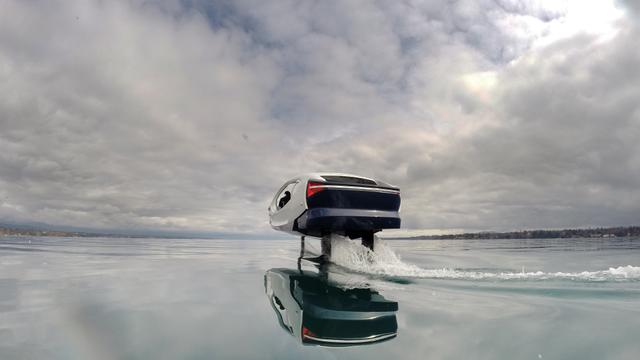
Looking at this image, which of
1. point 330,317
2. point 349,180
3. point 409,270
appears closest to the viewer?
point 330,317

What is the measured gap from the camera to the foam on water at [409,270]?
A: 20.0 ft

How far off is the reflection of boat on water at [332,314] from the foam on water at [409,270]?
2047 millimetres

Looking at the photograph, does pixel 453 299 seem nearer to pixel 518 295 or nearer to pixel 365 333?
pixel 518 295

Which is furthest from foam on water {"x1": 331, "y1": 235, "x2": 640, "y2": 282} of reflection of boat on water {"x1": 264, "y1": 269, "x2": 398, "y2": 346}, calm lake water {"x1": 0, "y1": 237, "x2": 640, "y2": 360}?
reflection of boat on water {"x1": 264, "y1": 269, "x2": 398, "y2": 346}

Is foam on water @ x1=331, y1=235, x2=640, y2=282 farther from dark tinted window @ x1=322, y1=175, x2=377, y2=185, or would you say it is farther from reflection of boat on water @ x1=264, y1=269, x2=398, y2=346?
reflection of boat on water @ x1=264, y1=269, x2=398, y2=346

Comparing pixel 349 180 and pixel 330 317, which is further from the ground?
pixel 349 180

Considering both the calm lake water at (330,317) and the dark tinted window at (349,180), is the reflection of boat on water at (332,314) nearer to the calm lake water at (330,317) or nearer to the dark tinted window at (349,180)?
the calm lake water at (330,317)

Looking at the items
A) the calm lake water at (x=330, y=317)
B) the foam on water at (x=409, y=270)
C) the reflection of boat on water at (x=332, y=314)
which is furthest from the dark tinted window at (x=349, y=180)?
the reflection of boat on water at (x=332, y=314)

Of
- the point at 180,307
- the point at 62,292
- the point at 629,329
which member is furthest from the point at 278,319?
the point at 62,292

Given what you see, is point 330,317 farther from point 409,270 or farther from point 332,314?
point 409,270

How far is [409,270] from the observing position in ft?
23.1

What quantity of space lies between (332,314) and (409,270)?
3.76 metres

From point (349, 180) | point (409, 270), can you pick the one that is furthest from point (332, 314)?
point (349, 180)

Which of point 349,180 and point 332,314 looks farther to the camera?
point 349,180
